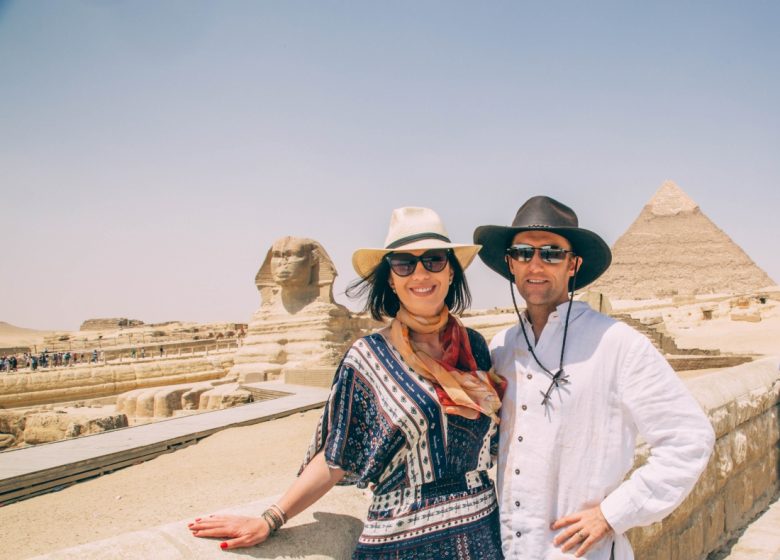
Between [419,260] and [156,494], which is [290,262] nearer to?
[156,494]

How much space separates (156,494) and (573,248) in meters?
4.69

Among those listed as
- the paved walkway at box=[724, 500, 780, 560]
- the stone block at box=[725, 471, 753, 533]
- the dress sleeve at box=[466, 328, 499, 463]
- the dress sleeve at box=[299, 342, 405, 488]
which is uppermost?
the dress sleeve at box=[466, 328, 499, 463]

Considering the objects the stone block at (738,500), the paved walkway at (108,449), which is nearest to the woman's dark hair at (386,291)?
the stone block at (738,500)

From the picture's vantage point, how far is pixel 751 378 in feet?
12.1

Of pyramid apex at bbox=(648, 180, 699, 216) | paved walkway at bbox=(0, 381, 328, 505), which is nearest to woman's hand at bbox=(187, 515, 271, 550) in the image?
A: paved walkway at bbox=(0, 381, 328, 505)

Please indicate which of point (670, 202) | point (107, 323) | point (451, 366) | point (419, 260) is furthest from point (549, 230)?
point (670, 202)

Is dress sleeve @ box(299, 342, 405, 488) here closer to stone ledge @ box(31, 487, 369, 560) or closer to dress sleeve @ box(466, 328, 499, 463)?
stone ledge @ box(31, 487, 369, 560)

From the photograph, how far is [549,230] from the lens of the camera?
5.80 feet

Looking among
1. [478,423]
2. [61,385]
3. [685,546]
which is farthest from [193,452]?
[61,385]

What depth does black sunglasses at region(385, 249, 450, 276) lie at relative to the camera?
1.75m

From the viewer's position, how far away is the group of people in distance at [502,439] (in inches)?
58.0

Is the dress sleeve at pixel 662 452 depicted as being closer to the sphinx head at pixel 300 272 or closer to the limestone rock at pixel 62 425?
the limestone rock at pixel 62 425

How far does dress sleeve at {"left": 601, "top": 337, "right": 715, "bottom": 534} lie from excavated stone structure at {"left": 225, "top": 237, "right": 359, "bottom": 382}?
39.0ft

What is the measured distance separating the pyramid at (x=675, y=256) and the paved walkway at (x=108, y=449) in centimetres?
13554
